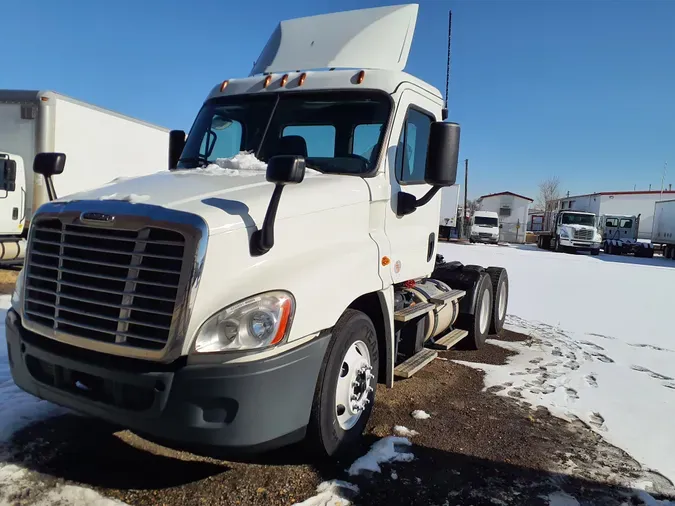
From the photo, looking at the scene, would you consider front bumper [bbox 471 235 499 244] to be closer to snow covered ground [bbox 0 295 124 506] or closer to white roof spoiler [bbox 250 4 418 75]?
white roof spoiler [bbox 250 4 418 75]

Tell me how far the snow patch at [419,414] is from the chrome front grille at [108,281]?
2497 mm

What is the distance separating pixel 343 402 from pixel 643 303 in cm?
1045

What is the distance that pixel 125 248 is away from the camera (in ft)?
9.20

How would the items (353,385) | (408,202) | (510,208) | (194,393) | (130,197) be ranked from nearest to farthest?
1. (194,393)
2. (130,197)
3. (353,385)
4. (408,202)
5. (510,208)

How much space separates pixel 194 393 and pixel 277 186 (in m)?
1.16

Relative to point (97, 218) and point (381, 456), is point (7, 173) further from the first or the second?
point (381, 456)

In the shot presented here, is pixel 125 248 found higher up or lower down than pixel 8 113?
lower down

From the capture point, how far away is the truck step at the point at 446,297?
5.44 m

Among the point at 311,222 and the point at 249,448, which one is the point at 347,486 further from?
the point at 311,222

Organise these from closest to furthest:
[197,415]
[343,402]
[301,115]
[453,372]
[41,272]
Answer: [197,415], [41,272], [343,402], [301,115], [453,372]

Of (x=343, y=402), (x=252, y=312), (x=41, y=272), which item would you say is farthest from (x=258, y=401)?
(x=41, y=272)

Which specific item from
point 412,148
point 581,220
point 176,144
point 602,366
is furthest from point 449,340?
point 581,220

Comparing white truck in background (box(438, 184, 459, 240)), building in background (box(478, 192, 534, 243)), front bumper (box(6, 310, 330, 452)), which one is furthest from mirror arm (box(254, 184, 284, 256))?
building in background (box(478, 192, 534, 243))

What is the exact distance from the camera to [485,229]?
40.3 m
